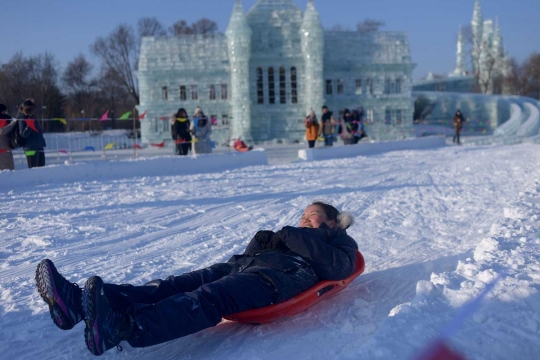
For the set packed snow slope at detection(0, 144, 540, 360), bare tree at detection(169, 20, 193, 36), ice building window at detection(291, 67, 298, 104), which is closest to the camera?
packed snow slope at detection(0, 144, 540, 360)

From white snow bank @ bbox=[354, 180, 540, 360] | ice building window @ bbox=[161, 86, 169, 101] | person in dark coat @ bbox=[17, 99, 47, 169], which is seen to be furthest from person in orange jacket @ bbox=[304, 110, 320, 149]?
ice building window @ bbox=[161, 86, 169, 101]

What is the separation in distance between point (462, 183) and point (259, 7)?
2544 centimetres

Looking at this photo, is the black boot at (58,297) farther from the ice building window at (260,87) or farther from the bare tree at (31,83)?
the ice building window at (260,87)

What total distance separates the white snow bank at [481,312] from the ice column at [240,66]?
27.9 meters

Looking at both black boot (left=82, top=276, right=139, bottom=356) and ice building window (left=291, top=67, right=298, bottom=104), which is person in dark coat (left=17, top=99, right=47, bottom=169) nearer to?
black boot (left=82, top=276, right=139, bottom=356)

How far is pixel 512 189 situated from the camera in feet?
29.9

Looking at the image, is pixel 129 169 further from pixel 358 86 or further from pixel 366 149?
pixel 358 86

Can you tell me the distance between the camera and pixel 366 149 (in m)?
20.0

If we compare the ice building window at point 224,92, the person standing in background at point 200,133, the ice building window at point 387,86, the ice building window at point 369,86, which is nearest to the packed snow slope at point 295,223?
the person standing in background at point 200,133

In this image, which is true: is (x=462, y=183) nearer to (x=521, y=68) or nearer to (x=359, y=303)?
(x=359, y=303)

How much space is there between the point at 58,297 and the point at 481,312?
→ 2385 millimetres

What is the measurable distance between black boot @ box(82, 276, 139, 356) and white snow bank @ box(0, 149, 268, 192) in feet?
28.0

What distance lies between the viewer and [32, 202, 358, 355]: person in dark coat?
2.75m

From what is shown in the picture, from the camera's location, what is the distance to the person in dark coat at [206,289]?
2746 mm
